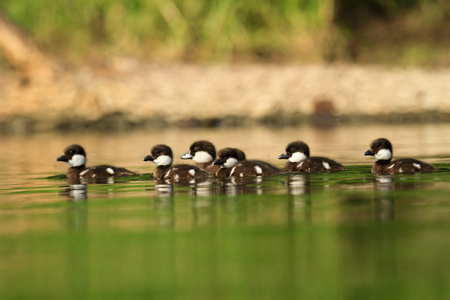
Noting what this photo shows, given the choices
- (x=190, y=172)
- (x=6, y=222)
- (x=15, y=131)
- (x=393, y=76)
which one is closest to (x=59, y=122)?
(x=15, y=131)

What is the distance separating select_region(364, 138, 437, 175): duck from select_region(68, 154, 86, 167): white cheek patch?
2963mm

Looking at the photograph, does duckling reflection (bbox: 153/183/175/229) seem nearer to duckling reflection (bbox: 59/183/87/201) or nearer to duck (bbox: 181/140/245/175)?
duckling reflection (bbox: 59/183/87/201)

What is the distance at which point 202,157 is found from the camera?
1007cm

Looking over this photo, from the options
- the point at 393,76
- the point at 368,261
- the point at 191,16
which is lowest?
the point at 368,261

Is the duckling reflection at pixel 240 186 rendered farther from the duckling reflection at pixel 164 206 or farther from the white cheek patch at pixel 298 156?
the white cheek patch at pixel 298 156

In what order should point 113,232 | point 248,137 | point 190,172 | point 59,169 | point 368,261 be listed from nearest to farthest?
point 368,261 → point 113,232 → point 190,172 → point 59,169 → point 248,137

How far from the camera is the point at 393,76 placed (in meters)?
16.8

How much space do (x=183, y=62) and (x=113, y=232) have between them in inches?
519

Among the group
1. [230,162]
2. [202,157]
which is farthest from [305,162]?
[202,157]

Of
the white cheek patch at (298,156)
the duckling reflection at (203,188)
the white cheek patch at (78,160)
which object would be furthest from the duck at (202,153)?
the duckling reflection at (203,188)

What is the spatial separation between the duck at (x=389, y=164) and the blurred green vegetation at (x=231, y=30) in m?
8.09

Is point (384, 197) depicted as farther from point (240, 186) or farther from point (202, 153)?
point (202, 153)

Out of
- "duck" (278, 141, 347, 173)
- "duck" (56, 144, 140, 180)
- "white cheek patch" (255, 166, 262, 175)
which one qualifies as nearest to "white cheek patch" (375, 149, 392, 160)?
"duck" (278, 141, 347, 173)

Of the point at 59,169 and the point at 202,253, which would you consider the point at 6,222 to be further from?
the point at 59,169
